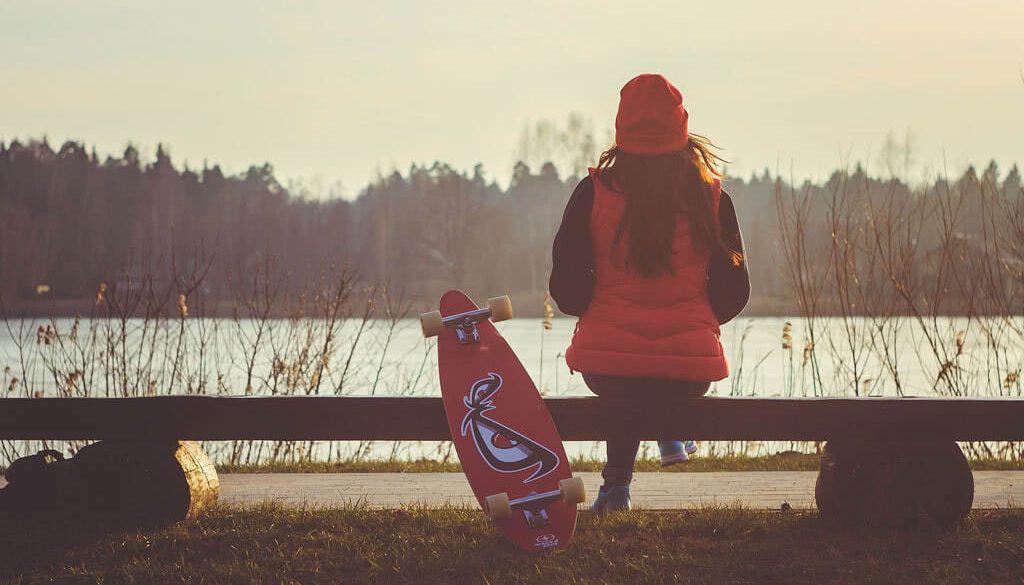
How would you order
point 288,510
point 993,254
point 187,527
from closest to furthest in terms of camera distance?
point 187,527, point 288,510, point 993,254

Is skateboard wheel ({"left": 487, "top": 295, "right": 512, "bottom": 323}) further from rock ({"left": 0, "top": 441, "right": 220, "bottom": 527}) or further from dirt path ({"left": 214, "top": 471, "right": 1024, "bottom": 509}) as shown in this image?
rock ({"left": 0, "top": 441, "right": 220, "bottom": 527})

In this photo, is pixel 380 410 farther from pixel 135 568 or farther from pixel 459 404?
pixel 135 568

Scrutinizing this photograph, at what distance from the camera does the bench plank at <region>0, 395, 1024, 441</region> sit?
3551 millimetres

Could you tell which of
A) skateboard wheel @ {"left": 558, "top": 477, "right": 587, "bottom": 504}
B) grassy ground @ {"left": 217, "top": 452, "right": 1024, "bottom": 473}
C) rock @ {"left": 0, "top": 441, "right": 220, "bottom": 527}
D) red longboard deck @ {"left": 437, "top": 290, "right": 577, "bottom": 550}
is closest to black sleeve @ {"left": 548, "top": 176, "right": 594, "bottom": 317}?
red longboard deck @ {"left": 437, "top": 290, "right": 577, "bottom": 550}

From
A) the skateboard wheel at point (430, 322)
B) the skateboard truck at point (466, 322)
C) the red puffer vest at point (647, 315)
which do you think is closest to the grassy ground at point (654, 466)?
the skateboard truck at point (466, 322)

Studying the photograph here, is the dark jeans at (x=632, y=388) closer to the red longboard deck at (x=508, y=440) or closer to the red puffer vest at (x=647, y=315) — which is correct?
the red puffer vest at (x=647, y=315)

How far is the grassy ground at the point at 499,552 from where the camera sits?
3156 mm

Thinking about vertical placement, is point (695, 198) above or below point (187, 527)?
above

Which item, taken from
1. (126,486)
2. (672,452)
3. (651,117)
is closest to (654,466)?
(672,452)

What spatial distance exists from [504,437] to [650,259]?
30.4 inches

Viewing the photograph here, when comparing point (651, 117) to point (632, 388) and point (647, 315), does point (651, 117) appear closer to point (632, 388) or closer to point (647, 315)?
point (647, 315)

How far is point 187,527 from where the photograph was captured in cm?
373

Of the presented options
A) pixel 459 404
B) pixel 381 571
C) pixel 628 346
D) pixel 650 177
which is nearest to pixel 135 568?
pixel 381 571

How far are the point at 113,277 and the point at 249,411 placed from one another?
364 cm
